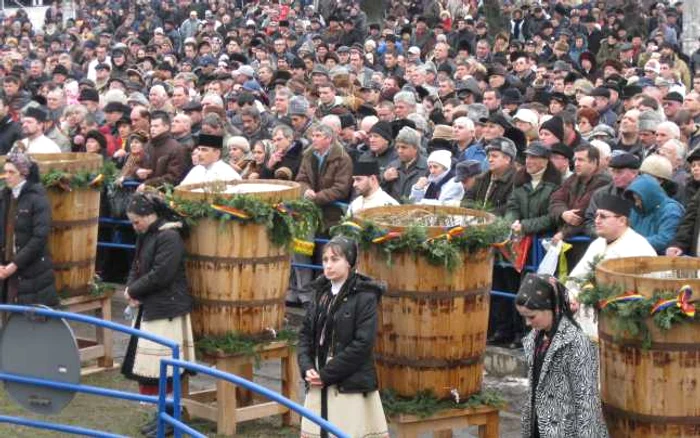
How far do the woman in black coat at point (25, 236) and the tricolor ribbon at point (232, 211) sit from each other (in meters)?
2.13

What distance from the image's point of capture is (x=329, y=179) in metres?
13.8

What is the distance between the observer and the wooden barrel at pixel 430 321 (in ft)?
30.3

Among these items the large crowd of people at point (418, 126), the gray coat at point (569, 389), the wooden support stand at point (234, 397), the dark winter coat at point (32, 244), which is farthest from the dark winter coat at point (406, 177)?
the gray coat at point (569, 389)

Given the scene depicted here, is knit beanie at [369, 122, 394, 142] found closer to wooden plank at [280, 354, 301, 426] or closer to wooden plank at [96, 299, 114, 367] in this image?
wooden plank at [96, 299, 114, 367]

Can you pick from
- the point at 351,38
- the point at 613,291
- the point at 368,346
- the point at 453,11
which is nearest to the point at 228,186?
the point at 368,346

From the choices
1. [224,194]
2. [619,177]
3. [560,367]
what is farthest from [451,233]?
[619,177]

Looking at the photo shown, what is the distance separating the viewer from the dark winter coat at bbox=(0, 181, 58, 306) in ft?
39.0

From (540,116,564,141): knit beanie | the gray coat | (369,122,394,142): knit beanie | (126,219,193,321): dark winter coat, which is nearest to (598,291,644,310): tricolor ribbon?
the gray coat

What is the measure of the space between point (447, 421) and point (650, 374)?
5.98ft

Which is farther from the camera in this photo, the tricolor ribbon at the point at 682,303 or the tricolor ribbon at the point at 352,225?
the tricolor ribbon at the point at 352,225

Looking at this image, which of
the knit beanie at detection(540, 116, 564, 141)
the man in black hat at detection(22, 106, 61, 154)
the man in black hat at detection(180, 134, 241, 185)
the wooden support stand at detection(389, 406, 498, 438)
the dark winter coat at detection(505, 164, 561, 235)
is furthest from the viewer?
the man in black hat at detection(22, 106, 61, 154)

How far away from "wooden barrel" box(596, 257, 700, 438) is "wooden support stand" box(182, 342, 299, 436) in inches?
131

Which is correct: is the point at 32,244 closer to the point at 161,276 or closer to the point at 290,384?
the point at 161,276

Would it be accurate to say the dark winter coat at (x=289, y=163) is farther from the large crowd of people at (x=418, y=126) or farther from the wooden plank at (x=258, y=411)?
the wooden plank at (x=258, y=411)
